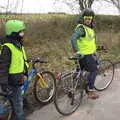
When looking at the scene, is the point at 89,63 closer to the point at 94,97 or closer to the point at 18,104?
the point at 94,97

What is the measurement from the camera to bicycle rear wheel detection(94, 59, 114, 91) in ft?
29.6

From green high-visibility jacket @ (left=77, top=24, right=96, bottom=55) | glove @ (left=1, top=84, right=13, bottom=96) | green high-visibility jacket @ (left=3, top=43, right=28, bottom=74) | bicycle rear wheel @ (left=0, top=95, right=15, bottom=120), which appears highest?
green high-visibility jacket @ (left=77, top=24, right=96, bottom=55)

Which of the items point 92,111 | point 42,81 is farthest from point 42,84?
point 92,111

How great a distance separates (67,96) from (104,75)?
2.05 metres

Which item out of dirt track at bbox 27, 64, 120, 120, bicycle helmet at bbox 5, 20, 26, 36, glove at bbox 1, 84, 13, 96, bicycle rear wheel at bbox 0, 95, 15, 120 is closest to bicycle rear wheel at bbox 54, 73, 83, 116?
dirt track at bbox 27, 64, 120, 120

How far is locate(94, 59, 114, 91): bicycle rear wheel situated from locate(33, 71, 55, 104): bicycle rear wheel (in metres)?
1.32

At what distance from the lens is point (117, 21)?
20.0 metres

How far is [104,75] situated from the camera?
9.39 meters

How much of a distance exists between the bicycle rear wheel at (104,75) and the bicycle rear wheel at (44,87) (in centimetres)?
132

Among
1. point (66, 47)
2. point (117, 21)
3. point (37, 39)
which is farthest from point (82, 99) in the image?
point (117, 21)

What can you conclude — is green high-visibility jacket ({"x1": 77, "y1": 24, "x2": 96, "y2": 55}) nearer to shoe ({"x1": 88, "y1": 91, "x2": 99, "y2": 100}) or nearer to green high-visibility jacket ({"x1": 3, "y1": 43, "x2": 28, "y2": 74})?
shoe ({"x1": 88, "y1": 91, "x2": 99, "y2": 100})

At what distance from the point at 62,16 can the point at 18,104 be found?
39.8ft

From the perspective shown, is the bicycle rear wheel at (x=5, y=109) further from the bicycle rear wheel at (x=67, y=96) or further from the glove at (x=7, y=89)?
the bicycle rear wheel at (x=67, y=96)

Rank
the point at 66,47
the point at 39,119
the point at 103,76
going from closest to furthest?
the point at 39,119
the point at 103,76
the point at 66,47
